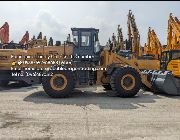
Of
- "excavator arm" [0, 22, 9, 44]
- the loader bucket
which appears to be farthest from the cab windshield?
"excavator arm" [0, 22, 9, 44]

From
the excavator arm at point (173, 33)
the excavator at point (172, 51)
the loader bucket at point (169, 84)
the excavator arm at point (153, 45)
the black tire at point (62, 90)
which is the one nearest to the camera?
the black tire at point (62, 90)

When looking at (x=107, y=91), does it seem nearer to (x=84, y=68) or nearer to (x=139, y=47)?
(x=84, y=68)

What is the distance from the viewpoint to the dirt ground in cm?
841

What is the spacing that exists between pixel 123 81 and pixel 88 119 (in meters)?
5.45

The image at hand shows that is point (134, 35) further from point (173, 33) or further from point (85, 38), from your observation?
point (85, 38)

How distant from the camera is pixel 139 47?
99.0ft

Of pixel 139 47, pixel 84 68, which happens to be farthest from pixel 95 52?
pixel 139 47

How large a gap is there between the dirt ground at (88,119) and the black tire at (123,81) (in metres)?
0.94

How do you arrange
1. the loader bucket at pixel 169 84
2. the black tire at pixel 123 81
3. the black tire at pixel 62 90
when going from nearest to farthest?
the black tire at pixel 62 90 < the black tire at pixel 123 81 < the loader bucket at pixel 169 84

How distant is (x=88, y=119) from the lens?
1011 centimetres

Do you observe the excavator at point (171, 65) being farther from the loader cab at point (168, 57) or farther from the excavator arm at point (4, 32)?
the excavator arm at point (4, 32)

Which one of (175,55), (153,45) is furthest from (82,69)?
(153,45)

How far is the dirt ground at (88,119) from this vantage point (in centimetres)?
841

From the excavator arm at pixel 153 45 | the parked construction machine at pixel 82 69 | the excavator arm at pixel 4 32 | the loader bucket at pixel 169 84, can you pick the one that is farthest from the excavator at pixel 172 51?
the excavator arm at pixel 4 32
